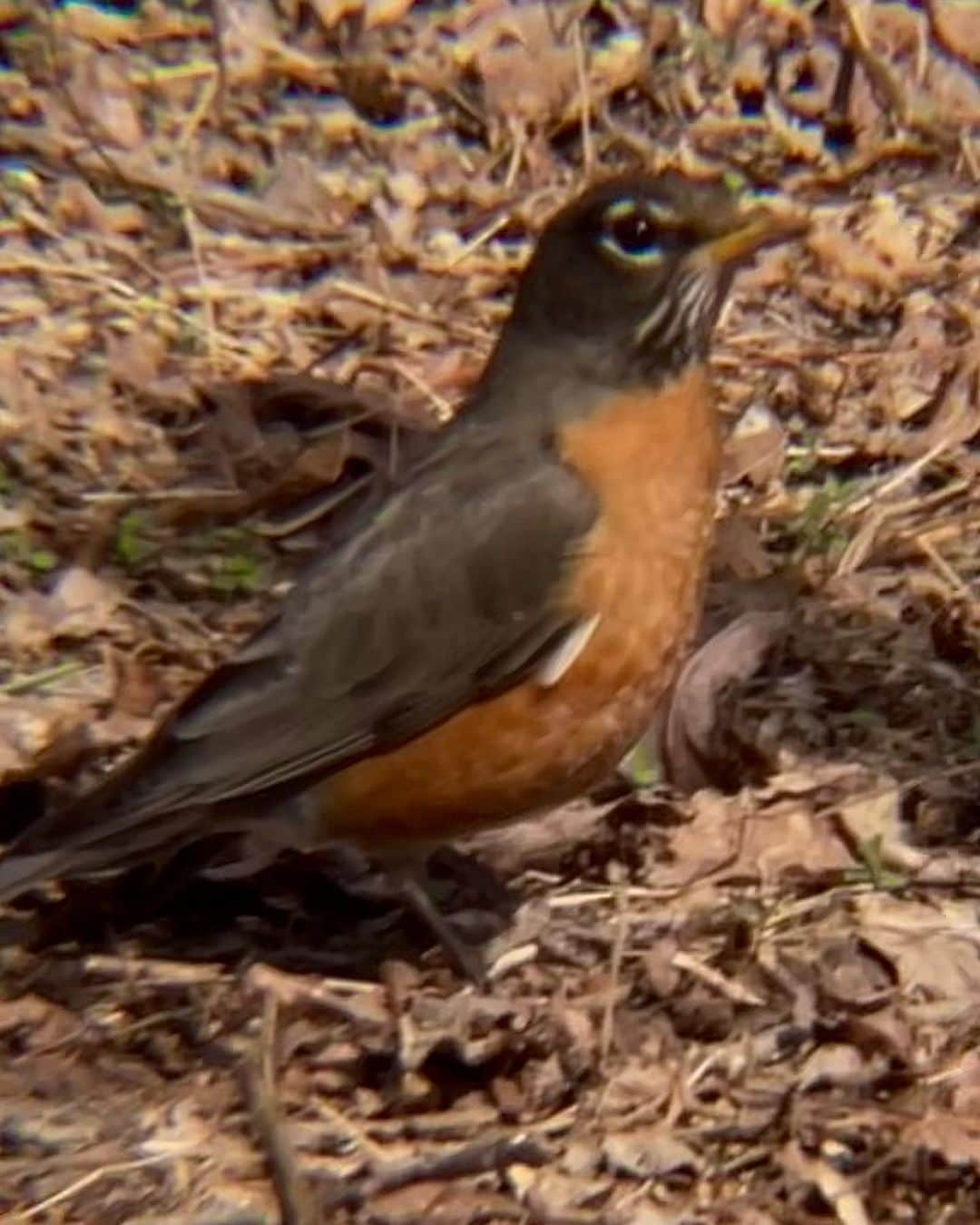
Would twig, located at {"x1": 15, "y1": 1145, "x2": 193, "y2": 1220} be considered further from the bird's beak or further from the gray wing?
the bird's beak

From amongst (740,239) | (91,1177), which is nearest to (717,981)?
(91,1177)

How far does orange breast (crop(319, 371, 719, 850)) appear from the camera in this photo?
4035 millimetres

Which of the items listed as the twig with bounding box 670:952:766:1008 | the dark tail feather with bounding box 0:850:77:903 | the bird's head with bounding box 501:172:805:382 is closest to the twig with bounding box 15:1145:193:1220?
the dark tail feather with bounding box 0:850:77:903

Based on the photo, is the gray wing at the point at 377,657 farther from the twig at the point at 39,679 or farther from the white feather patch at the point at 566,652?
the twig at the point at 39,679

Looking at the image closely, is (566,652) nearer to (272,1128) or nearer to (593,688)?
(593,688)

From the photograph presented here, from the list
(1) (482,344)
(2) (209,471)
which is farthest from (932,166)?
(2) (209,471)

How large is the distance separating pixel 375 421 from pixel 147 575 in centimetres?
62

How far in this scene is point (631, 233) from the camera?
4188 millimetres

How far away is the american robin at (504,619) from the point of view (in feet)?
13.3

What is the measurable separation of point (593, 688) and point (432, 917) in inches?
20.3

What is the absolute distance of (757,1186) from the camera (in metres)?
3.78

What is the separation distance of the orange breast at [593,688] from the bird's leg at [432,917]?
197 millimetres

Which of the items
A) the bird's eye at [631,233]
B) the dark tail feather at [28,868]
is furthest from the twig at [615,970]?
the bird's eye at [631,233]

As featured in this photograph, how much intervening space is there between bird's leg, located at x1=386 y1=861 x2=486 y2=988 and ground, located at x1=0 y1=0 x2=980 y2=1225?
0.04 meters
